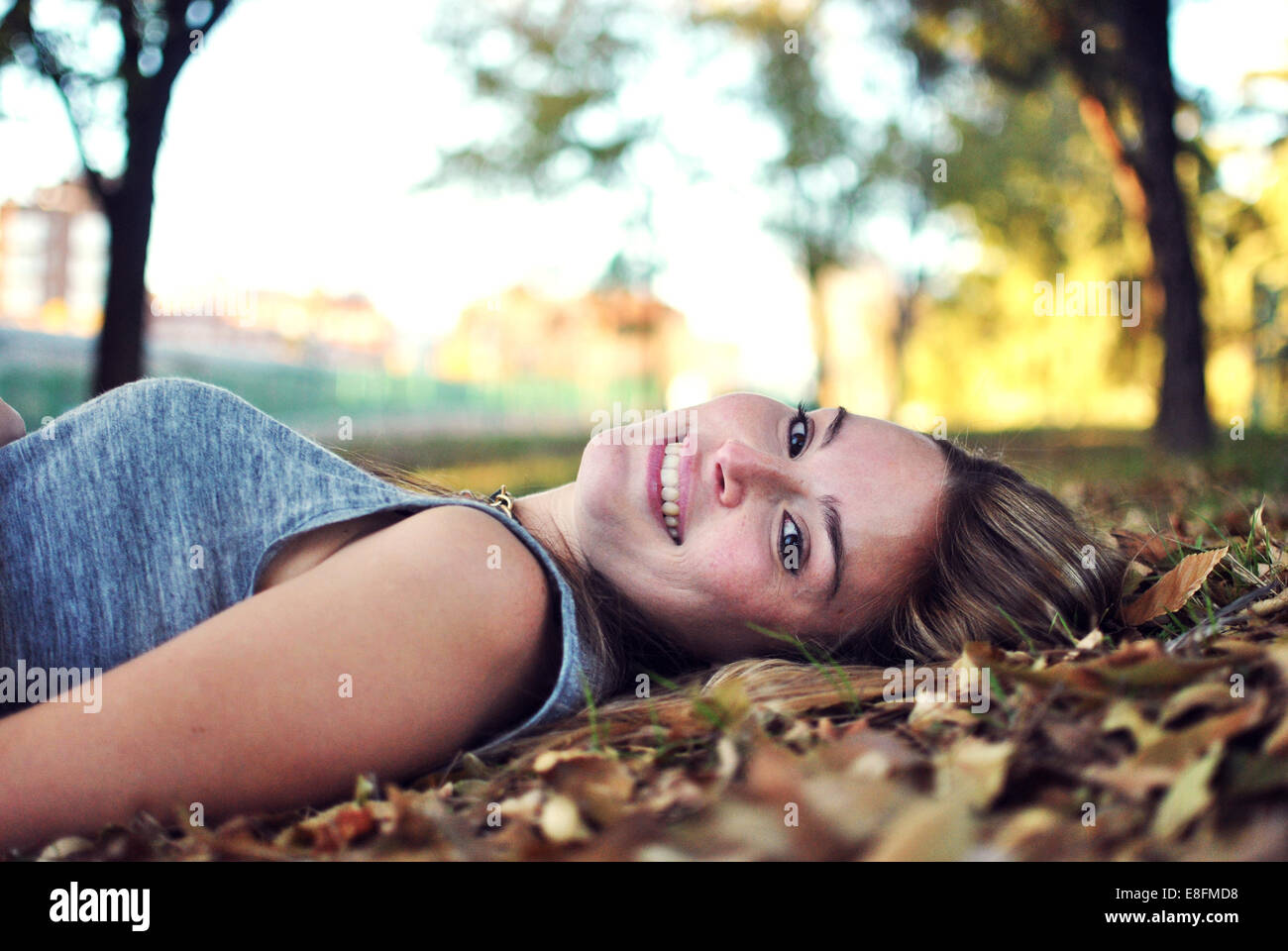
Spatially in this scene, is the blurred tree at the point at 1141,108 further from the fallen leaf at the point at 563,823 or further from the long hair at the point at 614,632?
the fallen leaf at the point at 563,823

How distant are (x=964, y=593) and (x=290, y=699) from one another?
1618mm

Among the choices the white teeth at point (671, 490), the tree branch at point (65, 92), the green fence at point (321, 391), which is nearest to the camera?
the white teeth at point (671, 490)

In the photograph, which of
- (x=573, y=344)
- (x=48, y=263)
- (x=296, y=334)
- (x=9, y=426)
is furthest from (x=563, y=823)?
(x=48, y=263)

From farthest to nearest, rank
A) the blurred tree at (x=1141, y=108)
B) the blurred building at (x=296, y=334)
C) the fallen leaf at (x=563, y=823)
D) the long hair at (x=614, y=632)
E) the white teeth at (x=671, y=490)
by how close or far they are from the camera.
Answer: the blurred building at (x=296, y=334) < the blurred tree at (x=1141, y=108) < the white teeth at (x=671, y=490) < the long hair at (x=614, y=632) < the fallen leaf at (x=563, y=823)

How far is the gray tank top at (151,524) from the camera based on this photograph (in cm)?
202

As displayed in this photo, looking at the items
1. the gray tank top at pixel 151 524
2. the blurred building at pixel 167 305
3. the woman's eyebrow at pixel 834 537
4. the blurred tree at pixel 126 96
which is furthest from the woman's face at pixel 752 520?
the blurred tree at pixel 126 96

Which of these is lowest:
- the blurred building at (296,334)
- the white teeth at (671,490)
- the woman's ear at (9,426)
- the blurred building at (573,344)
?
the white teeth at (671,490)

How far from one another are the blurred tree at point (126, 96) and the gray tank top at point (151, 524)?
263 inches

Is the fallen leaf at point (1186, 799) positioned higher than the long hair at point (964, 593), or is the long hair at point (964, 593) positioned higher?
the long hair at point (964, 593)

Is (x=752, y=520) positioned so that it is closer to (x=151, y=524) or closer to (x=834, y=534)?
(x=834, y=534)

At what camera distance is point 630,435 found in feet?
8.20

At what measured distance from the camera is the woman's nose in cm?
232

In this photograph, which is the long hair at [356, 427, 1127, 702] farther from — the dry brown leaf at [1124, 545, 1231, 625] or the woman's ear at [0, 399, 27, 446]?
the woman's ear at [0, 399, 27, 446]

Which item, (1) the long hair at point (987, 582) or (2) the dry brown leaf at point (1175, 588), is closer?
(2) the dry brown leaf at point (1175, 588)
